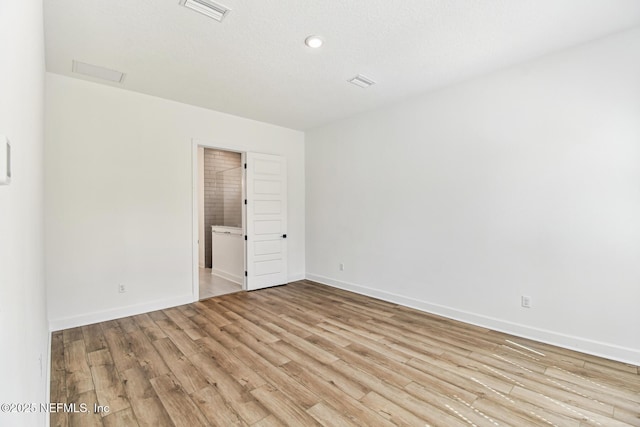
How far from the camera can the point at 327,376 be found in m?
2.38

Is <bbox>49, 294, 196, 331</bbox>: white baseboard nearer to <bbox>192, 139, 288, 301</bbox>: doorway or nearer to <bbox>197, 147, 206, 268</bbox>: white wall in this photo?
<bbox>192, 139, 288, 301</bbox>: doorway

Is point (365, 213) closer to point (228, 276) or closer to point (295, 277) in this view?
point (295, 277)

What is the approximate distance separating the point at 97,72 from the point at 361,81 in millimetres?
2956

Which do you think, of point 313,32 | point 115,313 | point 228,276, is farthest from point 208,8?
point 228,276

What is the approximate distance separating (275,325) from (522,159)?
327cm

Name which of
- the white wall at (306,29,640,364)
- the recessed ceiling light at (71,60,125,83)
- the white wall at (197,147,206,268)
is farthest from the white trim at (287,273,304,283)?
the recessed ceiling light at (71,60,125,83)

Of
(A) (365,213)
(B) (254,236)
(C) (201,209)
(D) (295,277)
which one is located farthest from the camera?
(C) (201,209)

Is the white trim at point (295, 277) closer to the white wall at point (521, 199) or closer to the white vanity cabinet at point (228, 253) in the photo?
the white vanity cabinet at point (228, 253)

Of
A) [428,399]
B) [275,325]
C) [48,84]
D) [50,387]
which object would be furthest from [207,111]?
[428,399]

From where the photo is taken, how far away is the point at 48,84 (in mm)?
3232

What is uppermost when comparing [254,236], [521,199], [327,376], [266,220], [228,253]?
[521,199]

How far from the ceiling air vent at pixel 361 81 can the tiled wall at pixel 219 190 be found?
4.15 meters

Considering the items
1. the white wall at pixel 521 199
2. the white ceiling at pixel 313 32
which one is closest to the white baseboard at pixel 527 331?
the white wall at pixel 521 199

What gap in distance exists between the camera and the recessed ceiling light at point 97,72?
122 inches
